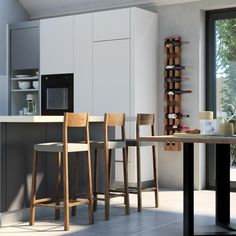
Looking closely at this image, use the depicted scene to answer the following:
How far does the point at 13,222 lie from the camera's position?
4.95 meters

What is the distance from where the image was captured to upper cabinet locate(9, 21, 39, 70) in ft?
27.0

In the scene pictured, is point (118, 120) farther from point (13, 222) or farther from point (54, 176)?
point (13, 222)

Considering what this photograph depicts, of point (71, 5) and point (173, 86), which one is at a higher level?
point (71, 5)

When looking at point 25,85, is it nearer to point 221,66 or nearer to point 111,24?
point 111,24

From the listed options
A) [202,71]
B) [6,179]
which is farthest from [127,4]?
[6,179]

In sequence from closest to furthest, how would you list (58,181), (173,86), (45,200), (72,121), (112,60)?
(72,121), (45,200), (58,181), (112,60), (173,86)

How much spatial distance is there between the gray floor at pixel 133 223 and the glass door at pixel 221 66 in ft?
4.46

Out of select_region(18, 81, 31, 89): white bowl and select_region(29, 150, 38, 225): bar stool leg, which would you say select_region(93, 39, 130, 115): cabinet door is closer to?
select_region(18, 81, 31, 89): white bowl

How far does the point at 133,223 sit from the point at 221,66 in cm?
320

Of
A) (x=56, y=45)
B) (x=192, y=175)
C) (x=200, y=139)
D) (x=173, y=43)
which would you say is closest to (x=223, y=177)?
(x=192, y=175)

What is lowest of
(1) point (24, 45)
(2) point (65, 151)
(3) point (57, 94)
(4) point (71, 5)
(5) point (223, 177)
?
(5) point (223, 177)

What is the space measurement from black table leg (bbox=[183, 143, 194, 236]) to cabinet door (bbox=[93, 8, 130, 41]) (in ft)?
11.2

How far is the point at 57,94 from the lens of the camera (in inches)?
311

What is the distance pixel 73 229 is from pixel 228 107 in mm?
3359
